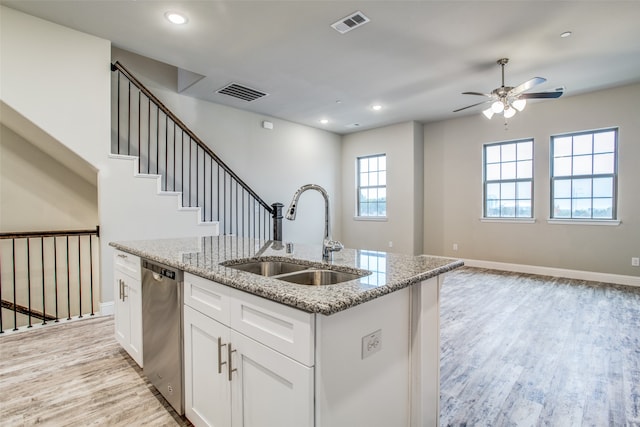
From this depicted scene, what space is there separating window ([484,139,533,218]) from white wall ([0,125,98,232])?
22.1 feet

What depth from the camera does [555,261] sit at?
212 inches

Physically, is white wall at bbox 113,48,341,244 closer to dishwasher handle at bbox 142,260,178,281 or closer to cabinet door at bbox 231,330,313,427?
dishwasher handle at bbox 142,260,178,281

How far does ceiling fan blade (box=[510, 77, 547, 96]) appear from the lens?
333 centimetres

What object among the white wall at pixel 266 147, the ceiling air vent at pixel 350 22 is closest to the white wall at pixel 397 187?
the white wall at pixel 266 147

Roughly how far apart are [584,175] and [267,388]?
6162 mm

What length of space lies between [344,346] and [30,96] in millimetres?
3838

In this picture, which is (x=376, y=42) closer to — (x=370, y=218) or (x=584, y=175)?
(x=584, y=175)

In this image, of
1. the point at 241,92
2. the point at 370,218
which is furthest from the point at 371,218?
the point at 241,92

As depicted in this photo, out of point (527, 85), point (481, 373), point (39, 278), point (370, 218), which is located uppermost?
point (527, 85)

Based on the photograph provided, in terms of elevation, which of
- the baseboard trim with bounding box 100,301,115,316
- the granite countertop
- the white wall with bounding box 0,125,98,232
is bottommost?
the baseboard trim with bounding box 100,301,115,316

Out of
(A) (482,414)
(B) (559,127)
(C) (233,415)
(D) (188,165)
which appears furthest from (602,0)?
(D) (188,165)

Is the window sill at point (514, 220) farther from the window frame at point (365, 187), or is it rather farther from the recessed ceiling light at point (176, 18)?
the recessed ceiling light at point (176, 18)

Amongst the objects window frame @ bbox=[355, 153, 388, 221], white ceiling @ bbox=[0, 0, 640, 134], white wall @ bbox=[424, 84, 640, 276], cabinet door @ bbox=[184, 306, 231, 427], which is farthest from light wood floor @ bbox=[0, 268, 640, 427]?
window frame @ bbox=[355, 153, 388, 221]

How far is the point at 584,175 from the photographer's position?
5.15 meters
